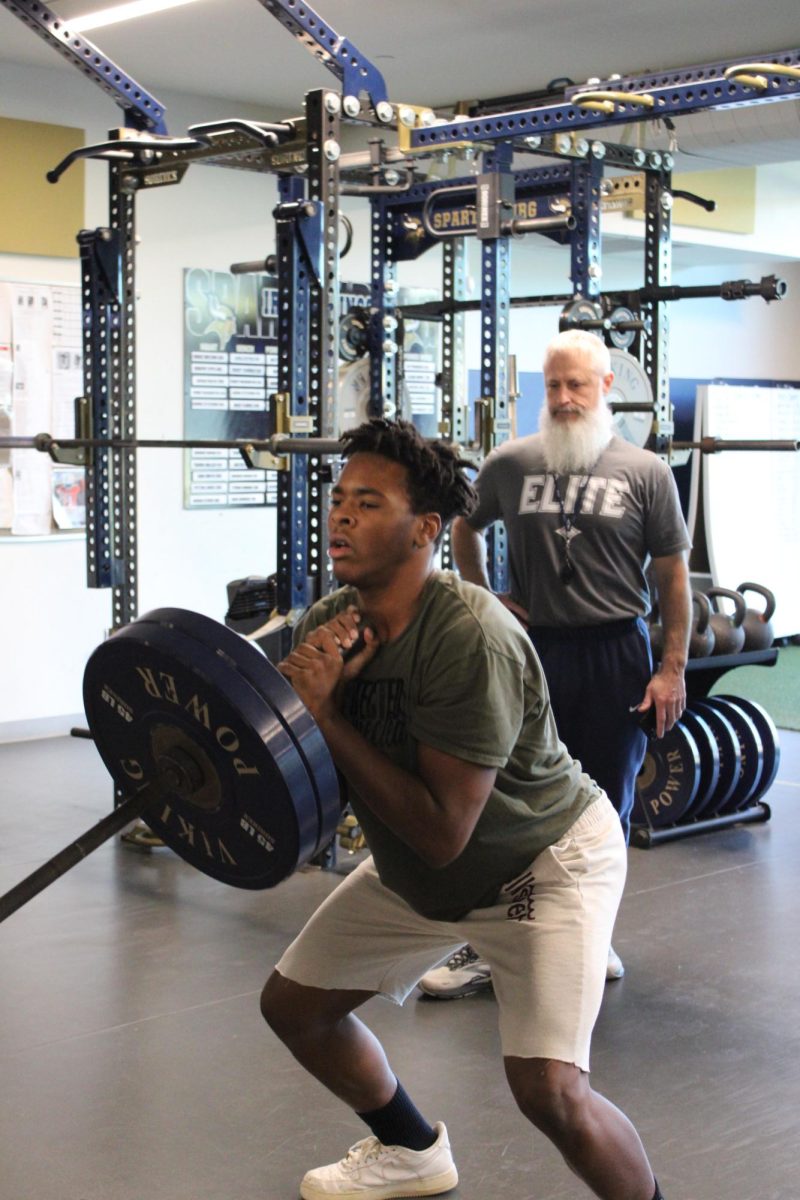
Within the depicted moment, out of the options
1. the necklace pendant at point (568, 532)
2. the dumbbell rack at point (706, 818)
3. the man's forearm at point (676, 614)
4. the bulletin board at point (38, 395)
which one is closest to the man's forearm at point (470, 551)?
the necklace pendant at point (568, 532)

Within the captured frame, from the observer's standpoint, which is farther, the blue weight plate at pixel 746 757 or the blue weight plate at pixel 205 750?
the blue weight plate at pixel 746 757

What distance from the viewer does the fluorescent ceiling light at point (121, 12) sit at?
17.7 ft

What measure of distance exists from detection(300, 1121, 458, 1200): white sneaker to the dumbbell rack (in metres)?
2.51

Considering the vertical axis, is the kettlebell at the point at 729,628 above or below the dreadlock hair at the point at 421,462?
below

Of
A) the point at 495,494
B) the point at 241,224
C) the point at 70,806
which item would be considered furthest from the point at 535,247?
the point at 495,494

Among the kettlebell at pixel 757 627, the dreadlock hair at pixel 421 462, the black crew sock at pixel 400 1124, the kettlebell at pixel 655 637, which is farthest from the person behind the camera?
the kettlebell at pixel 757 627

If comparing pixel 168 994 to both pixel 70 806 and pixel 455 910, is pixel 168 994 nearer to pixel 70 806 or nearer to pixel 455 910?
pixel 455 910

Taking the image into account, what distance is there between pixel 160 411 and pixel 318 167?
9.12 ft

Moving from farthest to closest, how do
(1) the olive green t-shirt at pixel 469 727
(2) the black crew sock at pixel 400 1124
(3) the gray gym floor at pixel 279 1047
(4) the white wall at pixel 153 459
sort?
(4) the white wall at pixel 153 459 < (3) the gray gym floor at pixel 279 1047 < (2) the black crew sock at pixel 400 1124 < (1) the olive green t-shirt at pixel 469 727

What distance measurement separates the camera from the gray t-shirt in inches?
138

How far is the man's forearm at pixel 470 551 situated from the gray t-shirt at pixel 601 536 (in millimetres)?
212

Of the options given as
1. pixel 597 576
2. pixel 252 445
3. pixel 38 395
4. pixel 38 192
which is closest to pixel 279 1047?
pixel 597 576

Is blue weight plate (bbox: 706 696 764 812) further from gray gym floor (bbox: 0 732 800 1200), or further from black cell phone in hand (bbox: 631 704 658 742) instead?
black cell phone in hand (bbox: 631 704 658 742)

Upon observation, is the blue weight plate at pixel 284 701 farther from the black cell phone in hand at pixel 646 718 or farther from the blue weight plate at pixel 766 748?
the blue weight plate at pixel 766 748
